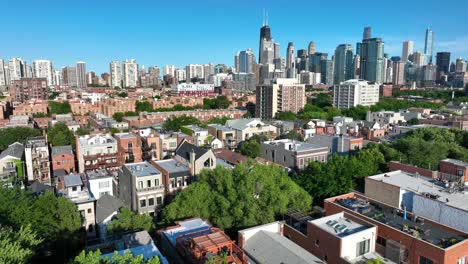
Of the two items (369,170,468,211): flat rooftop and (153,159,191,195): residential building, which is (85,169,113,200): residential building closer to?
(153,159,191,195): residential building

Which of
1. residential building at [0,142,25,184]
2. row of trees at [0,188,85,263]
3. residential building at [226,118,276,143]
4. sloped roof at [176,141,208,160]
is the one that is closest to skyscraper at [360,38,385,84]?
residential building at [226,118,276,143]

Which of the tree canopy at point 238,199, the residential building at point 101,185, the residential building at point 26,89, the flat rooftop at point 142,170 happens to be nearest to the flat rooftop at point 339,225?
the tree canopy at point 238,199

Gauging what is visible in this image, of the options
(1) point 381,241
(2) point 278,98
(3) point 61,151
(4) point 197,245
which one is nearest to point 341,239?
(1) point 381,241

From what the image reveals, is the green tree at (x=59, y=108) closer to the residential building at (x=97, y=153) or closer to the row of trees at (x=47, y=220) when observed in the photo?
the residential building at (x=97, y=153)

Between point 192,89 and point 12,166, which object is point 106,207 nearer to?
point 12,166

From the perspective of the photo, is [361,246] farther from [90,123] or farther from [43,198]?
[90,123]
